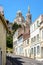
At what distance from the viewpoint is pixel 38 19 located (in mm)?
59375

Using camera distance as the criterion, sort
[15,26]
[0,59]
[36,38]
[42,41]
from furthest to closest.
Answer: [15,26], [36,38], [42,41], [0,59]

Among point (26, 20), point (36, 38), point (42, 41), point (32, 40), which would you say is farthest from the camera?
point (26, 20)

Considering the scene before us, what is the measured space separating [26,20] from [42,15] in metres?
136

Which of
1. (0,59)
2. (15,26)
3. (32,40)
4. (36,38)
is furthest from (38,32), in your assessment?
(15,26)

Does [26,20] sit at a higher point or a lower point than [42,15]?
higher

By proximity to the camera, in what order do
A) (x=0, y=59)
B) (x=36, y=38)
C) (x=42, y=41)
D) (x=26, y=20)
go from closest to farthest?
(x=0, y=59), (x=42, y=41), (x=36, y=38), (x=26, y=20)

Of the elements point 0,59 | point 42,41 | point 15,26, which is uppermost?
point 15,26

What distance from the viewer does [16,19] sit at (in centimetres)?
19600

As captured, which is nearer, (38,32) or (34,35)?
(38,32)

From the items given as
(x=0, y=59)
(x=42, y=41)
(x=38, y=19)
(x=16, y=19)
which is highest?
(x=16, y=19)

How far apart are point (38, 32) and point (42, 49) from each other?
4429 millimetres

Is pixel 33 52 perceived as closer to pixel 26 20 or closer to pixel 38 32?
pixel 38 32

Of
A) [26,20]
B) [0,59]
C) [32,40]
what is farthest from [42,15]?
[26,20]

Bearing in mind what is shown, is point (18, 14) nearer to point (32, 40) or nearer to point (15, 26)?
point (15, 26)
